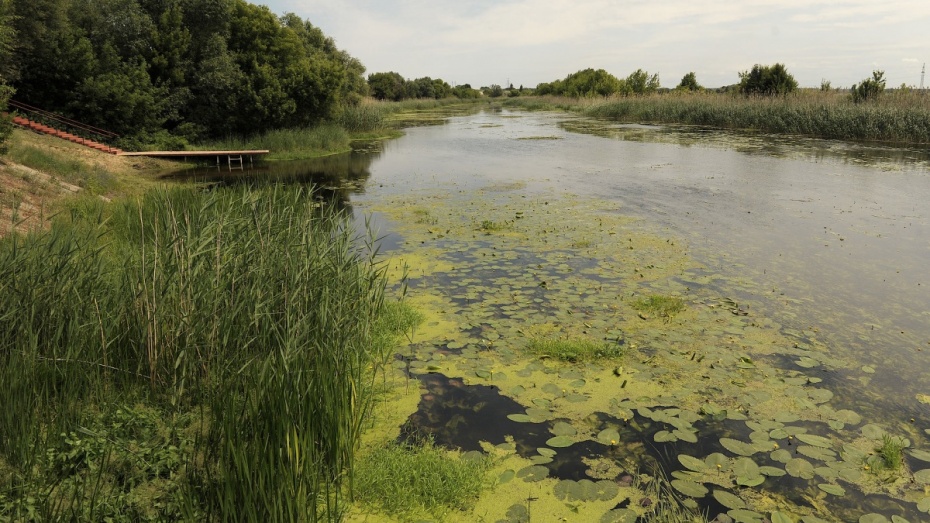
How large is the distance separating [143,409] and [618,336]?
4.61 m

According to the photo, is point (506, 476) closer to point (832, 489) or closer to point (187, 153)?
point (832, 489)

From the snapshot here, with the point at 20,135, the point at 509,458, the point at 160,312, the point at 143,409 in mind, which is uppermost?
the point at 20,135

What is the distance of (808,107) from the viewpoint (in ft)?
90.0

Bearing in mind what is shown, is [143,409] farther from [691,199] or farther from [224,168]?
[224,168]

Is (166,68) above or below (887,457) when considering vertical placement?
above

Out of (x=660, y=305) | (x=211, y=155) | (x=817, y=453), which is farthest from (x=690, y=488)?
(x=211, y=155)

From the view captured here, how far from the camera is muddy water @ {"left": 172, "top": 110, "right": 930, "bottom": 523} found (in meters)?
3.98

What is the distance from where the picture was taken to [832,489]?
3830 millimetres

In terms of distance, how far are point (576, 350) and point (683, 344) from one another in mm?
1227

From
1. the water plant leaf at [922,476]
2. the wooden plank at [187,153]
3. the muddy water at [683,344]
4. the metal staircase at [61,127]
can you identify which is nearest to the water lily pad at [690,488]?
the muddy water at [683,344]

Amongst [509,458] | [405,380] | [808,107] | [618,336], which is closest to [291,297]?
[405,380]

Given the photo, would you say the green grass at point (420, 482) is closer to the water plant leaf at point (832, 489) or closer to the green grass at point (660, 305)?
the water plant leaf at point (832, 489)

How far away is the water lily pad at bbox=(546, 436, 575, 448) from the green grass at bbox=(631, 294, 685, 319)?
291 cm

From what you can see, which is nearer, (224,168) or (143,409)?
(143,409)
